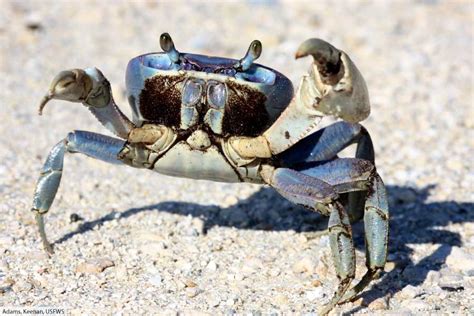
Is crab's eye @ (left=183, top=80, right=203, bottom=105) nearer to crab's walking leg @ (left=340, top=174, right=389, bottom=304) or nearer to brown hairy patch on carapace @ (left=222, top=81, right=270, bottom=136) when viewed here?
brown hairy patch on carapace @ (left=222, top=81, right=270, bottom=136)

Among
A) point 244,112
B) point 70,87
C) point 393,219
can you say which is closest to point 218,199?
point 393,219

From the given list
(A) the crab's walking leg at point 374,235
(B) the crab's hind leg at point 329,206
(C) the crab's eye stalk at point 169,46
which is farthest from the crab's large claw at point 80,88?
(A) the crab's walking leg at point 374,235

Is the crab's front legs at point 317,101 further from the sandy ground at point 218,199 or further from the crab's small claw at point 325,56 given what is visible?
the sandy ground at point 218,199

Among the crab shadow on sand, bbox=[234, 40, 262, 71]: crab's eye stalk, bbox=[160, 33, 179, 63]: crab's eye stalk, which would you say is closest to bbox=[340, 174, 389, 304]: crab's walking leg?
the crab shadow on sand

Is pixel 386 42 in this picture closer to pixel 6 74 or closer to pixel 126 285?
pixel 6 74

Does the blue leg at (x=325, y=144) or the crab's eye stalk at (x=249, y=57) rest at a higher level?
the crab's eye stalk at (x=249, y=57)

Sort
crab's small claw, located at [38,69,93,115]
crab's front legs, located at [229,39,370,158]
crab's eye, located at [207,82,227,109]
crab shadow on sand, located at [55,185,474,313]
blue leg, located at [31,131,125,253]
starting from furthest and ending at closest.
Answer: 1. crab shadow on sand, located at [55,185,474,313]
2. blue leg, located at [31,131,125,253]
3. crab's eye, located at [207,82,227,109]
4. crab's small claw, located at [38,69,93,115]
5. crab's front legs, located at [229,39,370,158]

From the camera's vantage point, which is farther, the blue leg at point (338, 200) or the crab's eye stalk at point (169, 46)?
the crab's eye stalk at point (169, 46)

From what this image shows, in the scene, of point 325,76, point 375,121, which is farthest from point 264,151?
point 375,121
